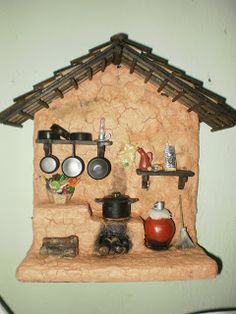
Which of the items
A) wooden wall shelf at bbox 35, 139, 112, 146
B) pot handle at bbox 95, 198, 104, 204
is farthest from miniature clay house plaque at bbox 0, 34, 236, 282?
pot handle at bbox 95, 198, 104, 204

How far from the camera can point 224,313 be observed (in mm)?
2346

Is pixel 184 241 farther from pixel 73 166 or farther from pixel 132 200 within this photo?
pixel 73 166

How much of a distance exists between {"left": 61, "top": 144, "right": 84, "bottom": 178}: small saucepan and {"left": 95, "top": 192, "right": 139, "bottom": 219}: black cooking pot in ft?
1.07

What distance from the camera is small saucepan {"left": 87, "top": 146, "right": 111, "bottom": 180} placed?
8.36 feet

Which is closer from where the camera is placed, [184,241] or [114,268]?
[114,268]

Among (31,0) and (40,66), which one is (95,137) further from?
(31,0)

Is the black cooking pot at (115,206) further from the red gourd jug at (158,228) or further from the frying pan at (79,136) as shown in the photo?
the frying pan at (79,136)

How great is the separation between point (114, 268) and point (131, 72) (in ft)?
5.78

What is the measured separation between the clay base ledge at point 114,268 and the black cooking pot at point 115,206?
14.6 inches

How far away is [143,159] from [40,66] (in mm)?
1376

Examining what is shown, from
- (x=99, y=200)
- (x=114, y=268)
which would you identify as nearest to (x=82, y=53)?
(x=99, y=200)

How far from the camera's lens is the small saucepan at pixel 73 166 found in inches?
99.9

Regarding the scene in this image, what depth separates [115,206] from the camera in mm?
2371

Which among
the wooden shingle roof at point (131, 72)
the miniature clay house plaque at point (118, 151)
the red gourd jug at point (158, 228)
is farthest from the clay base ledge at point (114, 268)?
the wooden shingle roof at point (131, 72)
